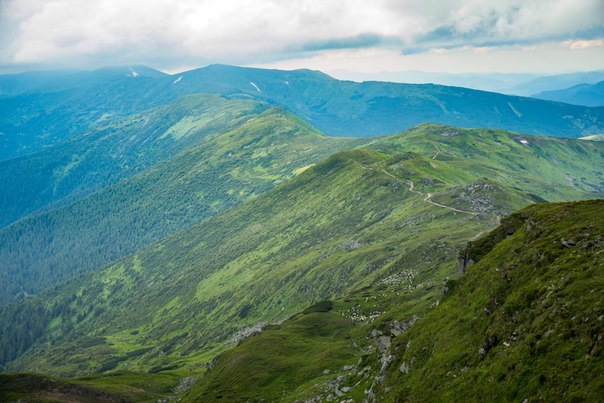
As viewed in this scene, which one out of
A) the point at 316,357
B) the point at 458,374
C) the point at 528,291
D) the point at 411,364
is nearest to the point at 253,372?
the point at 316,357

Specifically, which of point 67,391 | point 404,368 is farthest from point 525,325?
point 67,391

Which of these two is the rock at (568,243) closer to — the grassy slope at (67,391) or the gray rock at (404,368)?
the gray rock at (404,368)

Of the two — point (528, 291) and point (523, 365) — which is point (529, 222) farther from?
point (523, 365)

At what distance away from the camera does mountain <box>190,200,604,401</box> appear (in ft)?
155

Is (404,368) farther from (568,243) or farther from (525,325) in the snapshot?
(568,243)

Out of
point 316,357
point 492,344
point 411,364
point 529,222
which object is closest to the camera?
point 492,344

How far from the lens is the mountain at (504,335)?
4712 cm

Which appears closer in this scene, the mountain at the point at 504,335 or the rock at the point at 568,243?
the mountain at the point at 504,335

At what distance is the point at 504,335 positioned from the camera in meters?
57.8

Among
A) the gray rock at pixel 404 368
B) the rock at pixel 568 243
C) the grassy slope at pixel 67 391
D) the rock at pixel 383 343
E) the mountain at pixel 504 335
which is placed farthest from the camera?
the grassy slope at pixel 67 391

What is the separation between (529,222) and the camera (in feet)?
261

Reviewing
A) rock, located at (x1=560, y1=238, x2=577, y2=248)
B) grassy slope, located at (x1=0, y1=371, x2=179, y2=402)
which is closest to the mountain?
rock, located at (x1=560, y1=238, x2=577, y2=248)

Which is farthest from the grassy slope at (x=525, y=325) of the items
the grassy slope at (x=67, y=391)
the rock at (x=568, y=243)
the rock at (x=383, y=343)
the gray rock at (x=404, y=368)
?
the grassy slope at (x=67, y=391)

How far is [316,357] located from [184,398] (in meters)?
49.8
